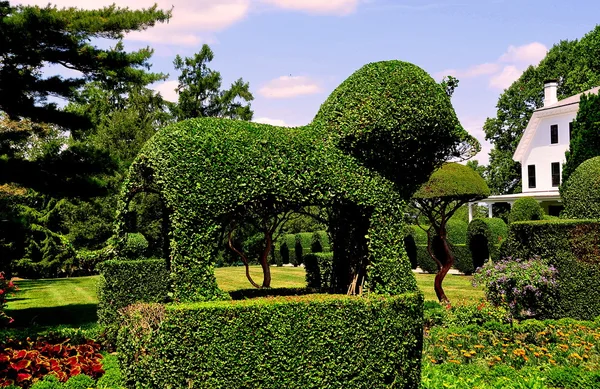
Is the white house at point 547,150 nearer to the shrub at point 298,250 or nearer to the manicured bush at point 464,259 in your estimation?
the manicured bush at point 464,259

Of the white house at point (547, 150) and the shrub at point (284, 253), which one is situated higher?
the white house at point (547, 150)

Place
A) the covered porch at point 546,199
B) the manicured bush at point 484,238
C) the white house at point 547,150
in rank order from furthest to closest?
the white house at point 547,150 < the covered porch at point 546,199 < the manicured bush at point 484,238

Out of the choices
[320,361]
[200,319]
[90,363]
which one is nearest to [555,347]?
[320,361]

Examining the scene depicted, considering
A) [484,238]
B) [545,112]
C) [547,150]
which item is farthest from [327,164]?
[547,150]

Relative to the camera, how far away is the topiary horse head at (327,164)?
270 inches

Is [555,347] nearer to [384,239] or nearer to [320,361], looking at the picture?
[384,239]

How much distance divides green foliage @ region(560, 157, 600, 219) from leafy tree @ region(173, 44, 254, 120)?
812 inches

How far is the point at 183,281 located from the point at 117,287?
15.7 feet

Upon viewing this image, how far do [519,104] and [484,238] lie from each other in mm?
24344

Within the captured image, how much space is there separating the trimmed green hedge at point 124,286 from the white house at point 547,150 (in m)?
27.8

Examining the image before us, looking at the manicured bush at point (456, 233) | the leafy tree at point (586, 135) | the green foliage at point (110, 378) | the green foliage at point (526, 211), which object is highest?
the leafy tree at point (586, 135)

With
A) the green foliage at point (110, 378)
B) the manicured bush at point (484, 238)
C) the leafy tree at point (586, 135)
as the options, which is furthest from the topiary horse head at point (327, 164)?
the manicured bush at point (484, 238)

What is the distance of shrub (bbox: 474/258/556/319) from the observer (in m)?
11.7

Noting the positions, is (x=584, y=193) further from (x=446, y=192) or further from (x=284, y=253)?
(x=284, y=253)
